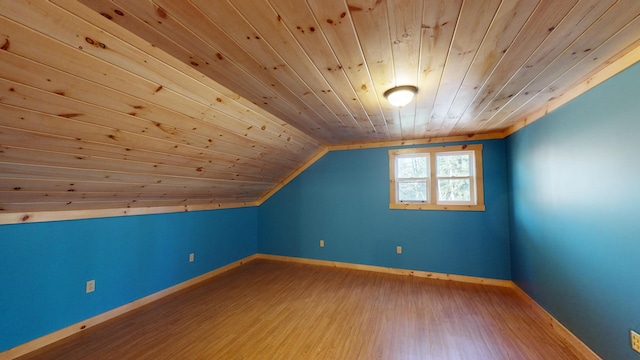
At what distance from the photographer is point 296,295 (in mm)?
3131

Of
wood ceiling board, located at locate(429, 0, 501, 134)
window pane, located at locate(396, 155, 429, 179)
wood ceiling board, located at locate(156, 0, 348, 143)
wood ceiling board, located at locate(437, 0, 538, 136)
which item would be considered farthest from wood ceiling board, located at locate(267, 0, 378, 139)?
window pane, located at locate(396, 155, 429, 179)

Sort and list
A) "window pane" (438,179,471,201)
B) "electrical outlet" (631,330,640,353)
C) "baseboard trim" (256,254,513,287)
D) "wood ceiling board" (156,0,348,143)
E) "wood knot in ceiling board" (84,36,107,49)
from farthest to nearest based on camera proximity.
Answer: "window pane" (438,179,471,201) < "baseboard trim" (256,254,513,287) < "electrical outlet" (631,330,640,353) < "wood knot in ceiling board" (84,36,107,49) < "wood ceiling board" (156,0,348,143)

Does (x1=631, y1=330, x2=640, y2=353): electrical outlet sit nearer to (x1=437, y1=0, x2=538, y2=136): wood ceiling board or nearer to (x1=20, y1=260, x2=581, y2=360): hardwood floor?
(x1=20, y1=260, x2=581, y2=360): hardwood floor

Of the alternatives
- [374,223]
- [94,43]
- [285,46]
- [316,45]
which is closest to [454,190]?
[374,223]

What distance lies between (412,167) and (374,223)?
113 centimetres

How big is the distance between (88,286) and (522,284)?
4.89 meters

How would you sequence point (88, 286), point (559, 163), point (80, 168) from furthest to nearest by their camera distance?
point (88, 286) < point (559, 163) < point (80, 168)

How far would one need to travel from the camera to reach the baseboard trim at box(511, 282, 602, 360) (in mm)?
1895

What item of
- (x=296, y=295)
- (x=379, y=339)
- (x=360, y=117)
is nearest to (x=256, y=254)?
(x=296, y=295)

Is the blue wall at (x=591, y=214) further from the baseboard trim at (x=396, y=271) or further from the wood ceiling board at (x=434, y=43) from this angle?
the wood ceiling board at (x=434, y=43)

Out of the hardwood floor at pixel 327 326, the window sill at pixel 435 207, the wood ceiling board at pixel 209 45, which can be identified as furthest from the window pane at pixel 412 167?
the wood ceiling board at pixel 209 45

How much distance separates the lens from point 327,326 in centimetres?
243

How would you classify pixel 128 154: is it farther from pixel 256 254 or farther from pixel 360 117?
pixel 256 254

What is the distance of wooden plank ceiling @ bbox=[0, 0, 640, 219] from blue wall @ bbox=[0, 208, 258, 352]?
0.28 metres
